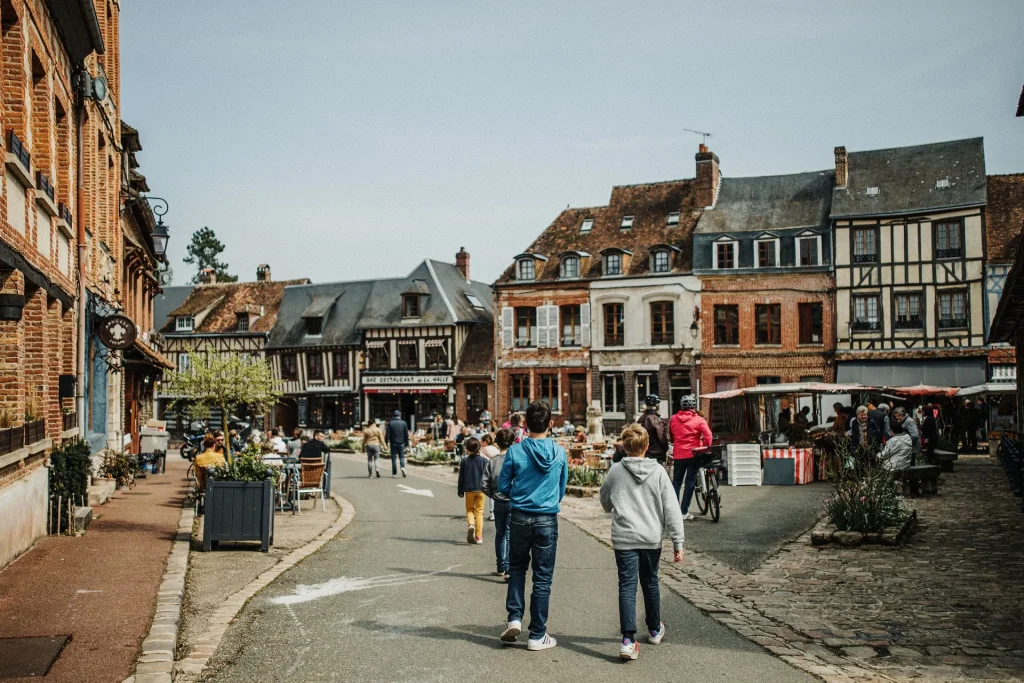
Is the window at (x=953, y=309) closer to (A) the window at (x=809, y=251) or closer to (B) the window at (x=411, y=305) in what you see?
(A) the window at (x=809, y=251)

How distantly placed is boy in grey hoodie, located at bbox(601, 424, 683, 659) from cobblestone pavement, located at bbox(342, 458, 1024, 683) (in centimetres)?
99

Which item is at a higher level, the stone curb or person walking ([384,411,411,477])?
person walking ([384,411,411,477])

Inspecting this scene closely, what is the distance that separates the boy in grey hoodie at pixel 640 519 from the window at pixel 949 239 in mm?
31392

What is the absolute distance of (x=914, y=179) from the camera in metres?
36.9

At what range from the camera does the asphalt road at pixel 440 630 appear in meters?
6.57

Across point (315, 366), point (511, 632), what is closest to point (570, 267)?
point (315, 366)

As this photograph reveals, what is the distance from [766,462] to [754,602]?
446 inches

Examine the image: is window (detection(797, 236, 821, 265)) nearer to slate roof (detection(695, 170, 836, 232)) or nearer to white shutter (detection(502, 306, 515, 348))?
slate roof (detection(695, 170, 836, 232))

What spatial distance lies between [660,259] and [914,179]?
9.30m

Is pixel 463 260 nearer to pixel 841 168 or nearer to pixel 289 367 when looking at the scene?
pixel 289 367

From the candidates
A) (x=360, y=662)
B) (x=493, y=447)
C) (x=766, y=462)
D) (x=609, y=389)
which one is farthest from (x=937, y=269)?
(x=360, y=662)

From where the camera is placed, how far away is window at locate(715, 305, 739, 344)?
38.8m

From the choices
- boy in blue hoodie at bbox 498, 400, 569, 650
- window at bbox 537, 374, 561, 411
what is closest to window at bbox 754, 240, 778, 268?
window at bbox 537, 374, 561, 411

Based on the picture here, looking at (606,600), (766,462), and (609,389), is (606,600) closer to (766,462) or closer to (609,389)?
(766,462)
